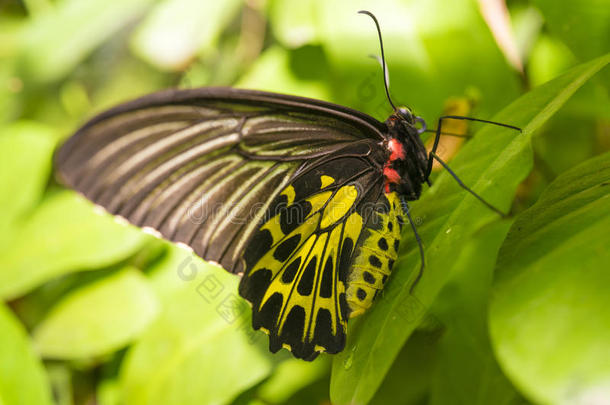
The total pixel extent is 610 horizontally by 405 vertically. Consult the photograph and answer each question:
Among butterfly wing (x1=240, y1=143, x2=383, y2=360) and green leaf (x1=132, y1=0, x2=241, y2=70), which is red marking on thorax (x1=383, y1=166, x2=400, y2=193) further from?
green leaf (x1=132, y1=0, x2=241, y2=70)

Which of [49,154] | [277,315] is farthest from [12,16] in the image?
[277,315]

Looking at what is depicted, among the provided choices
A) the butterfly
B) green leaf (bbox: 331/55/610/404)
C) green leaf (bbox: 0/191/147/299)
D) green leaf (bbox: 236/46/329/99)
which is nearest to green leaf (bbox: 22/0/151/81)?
green leaf (bbox: 0/191/147/299)

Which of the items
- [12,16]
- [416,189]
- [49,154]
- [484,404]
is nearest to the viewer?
[484,404]

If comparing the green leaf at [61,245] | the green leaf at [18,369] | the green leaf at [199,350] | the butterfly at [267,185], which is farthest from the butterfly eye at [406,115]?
the green leaf at [18,369]

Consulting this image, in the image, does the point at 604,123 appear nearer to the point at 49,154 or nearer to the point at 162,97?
the point at 162,97

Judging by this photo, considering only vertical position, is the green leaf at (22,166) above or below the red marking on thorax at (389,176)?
below

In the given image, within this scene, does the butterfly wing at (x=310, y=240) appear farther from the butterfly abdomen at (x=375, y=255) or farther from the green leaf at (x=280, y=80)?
the green leaf at (x=280, y=80)
